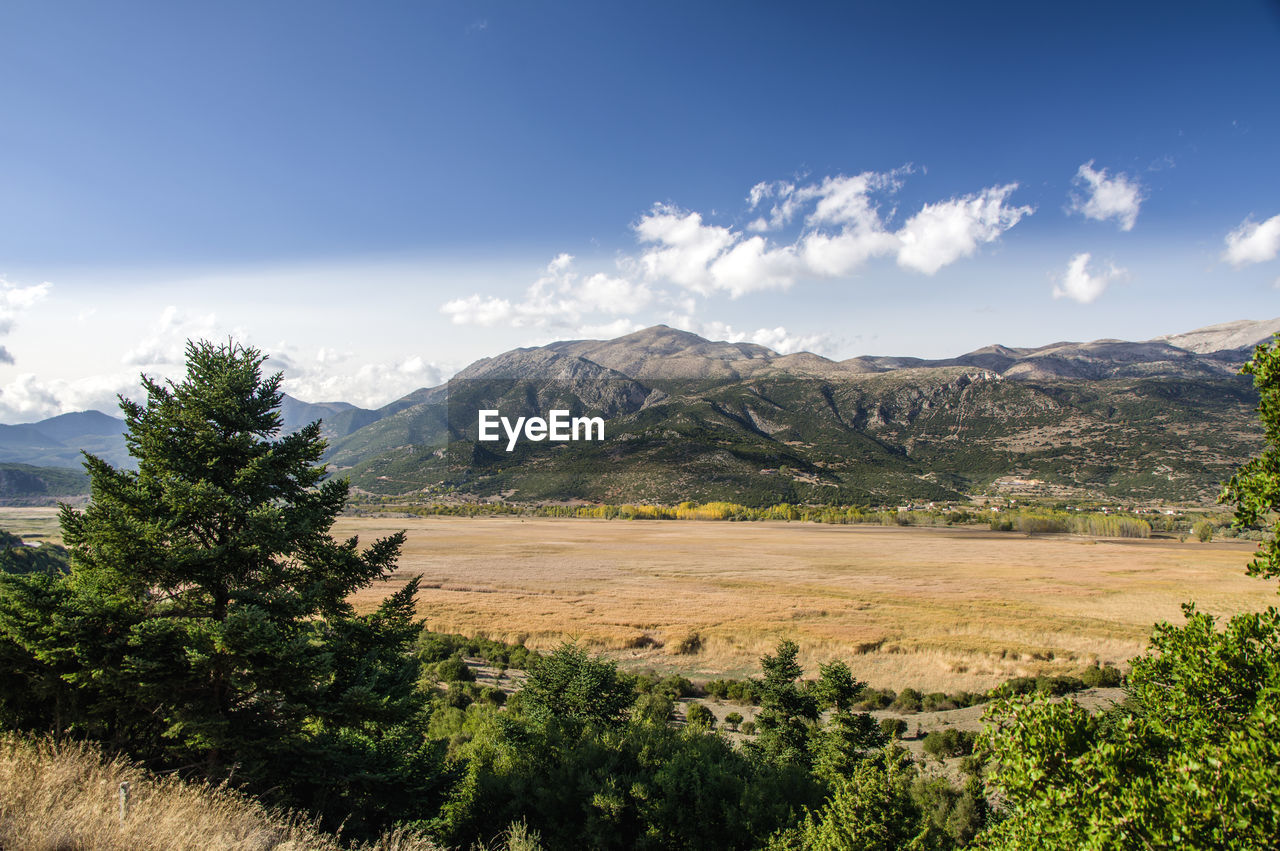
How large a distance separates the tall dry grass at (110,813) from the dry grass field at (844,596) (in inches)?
1159

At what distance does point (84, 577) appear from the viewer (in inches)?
427

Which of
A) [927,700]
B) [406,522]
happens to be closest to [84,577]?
[927,700]

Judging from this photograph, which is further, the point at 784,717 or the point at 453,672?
the point at 453,672

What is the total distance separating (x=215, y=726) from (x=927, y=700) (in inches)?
1237

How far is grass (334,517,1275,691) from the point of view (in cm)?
3744

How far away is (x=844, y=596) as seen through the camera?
57.0 meters

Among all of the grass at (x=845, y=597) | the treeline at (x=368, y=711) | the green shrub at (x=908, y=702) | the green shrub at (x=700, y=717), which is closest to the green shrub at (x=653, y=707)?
the green shrub at (x=700, y=717)

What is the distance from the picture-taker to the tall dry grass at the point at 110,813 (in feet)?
20.7

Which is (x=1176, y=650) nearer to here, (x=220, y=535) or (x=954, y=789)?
(x=954, y=789)

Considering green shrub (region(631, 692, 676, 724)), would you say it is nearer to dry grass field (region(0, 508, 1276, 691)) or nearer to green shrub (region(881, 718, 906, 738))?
dry grass field (region(0, 508, 1276, 691))

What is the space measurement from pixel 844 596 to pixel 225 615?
5642 cm

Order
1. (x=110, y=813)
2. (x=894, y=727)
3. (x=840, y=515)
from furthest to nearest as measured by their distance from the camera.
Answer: (x=840, y=515) → (x=894, y=727) → (x=110, y=813)

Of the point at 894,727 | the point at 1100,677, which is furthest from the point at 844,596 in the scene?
the point at 894,727

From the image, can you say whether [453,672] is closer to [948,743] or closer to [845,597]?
[948,743]
